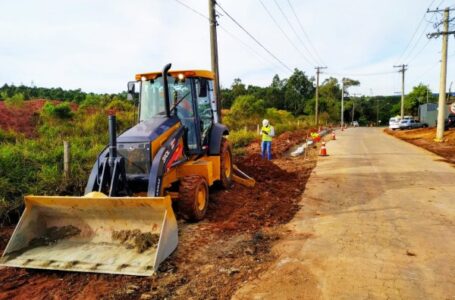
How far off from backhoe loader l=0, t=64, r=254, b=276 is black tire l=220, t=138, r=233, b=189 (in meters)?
0.02

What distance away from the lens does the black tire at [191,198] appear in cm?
641

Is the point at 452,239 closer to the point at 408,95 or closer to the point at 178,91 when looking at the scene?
the point at 178,91

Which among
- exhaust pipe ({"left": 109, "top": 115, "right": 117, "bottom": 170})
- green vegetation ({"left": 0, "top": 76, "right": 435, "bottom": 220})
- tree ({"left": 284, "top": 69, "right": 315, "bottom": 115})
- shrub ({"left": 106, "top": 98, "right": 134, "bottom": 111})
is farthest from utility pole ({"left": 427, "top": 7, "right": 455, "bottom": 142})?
tree ({"left": 284, "top": 69, "right": 315, "bottom": 115})

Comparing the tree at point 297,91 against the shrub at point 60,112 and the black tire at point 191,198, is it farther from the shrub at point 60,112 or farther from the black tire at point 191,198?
the black tire at point 191,198

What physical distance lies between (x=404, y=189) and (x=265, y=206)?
3995 mm

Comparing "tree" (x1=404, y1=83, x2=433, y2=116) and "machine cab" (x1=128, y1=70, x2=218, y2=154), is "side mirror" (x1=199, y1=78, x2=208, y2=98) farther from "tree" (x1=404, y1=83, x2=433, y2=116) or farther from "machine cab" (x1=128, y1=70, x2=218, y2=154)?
"tree" (x1=404, y1=83, x2=433, y2=116)

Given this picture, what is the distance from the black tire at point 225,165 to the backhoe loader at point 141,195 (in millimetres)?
23

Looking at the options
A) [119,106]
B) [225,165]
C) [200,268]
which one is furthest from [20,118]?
[200,268]

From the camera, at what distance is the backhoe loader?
189 inches

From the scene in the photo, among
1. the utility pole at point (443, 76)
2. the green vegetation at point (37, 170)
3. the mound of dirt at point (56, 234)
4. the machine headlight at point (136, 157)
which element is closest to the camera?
the mound of dirt at point (56, 234)

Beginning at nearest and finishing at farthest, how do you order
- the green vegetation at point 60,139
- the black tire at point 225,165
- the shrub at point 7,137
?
the green vegetation at point 60,139
the black tire at point 225,165
the shrub at point 7,137

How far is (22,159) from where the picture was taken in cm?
915

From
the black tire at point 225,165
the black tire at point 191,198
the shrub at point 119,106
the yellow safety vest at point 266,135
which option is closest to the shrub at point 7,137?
the black tire at point 225,165

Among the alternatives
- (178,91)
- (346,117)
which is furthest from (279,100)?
(178,91)
